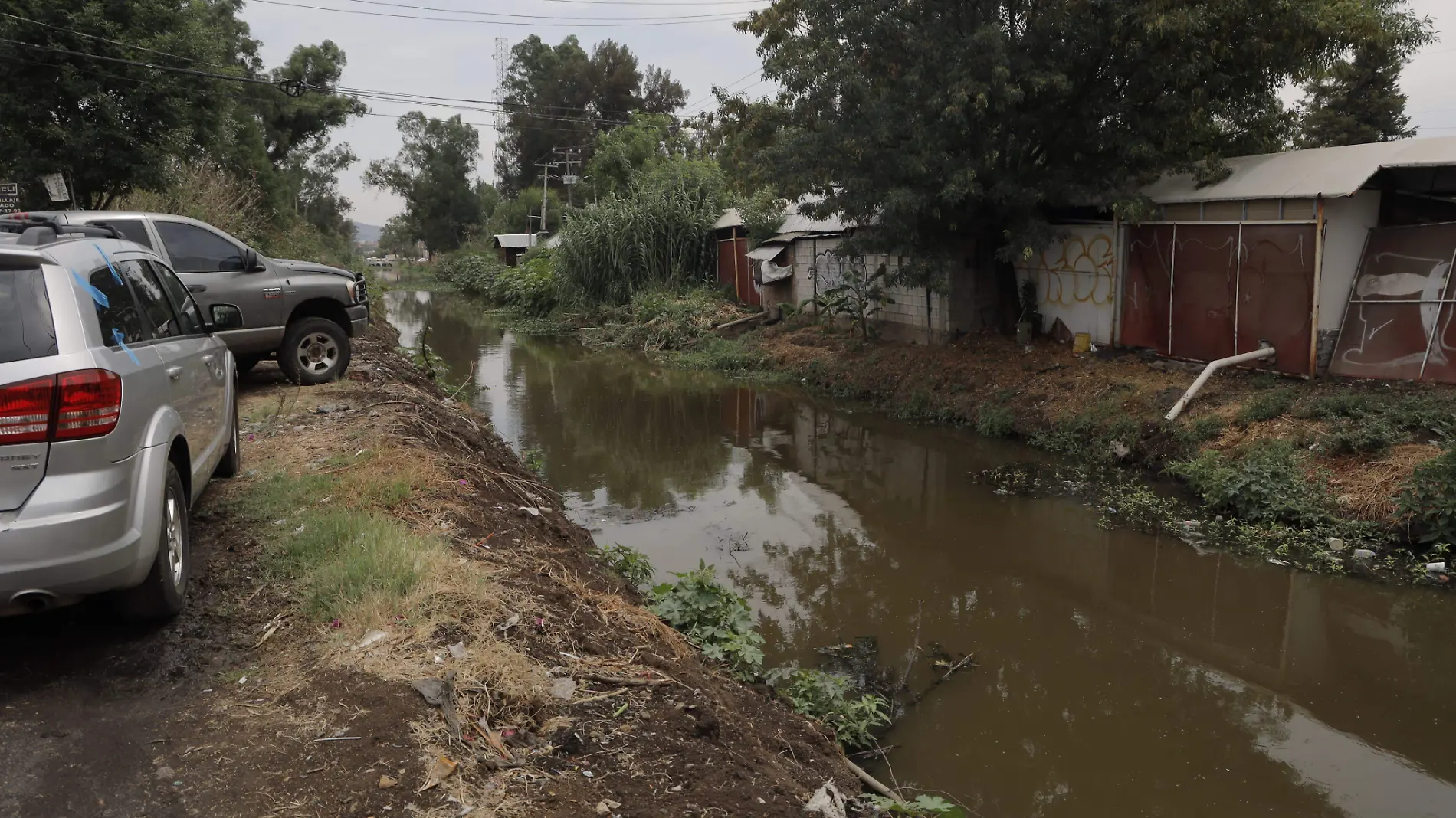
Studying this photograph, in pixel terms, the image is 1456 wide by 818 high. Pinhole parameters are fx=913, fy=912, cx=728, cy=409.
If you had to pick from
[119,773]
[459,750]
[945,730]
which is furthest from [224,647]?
[945,730]

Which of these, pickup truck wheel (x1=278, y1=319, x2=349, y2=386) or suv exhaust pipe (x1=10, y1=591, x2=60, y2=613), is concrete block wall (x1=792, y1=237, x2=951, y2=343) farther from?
suv exhaust pipe (x1=10, y1=591, x2=60, y2=613)

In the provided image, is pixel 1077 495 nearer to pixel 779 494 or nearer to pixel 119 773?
pixel 779 494

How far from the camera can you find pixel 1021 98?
37.8ft

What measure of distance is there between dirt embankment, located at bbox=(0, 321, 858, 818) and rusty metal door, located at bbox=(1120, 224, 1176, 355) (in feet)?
32.6

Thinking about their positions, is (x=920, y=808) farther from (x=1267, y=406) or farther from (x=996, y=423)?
(x=996, y=423)

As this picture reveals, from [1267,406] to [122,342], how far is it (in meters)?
10.3

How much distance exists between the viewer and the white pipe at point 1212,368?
34.8 ft

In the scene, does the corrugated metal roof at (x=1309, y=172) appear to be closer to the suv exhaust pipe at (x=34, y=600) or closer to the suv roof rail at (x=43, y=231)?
the suv roof rail at (x=43, y=231)

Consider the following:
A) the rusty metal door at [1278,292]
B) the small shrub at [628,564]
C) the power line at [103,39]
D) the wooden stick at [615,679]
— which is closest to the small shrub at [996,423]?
the rusty metal door at [1278,292]

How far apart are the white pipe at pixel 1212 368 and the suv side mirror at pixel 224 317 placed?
31.4 feet

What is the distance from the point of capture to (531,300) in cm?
3155

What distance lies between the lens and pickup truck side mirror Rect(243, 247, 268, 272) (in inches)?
359

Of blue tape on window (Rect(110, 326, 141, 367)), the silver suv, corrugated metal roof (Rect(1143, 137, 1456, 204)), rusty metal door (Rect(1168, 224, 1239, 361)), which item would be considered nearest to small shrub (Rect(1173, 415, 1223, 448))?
rusty metal door (Rect(1168, 224, 1239, 361))

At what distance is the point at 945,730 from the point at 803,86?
34.4 feet
